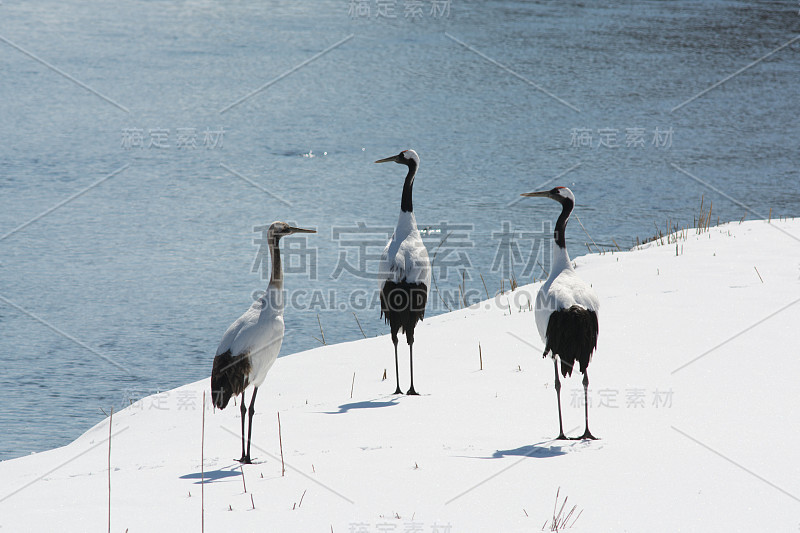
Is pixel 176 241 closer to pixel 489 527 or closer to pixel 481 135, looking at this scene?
pixel 481 135

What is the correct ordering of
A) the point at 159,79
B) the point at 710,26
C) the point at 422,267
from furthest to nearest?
1. the point at 710,26
2. the point at 159,79
3. the point at 422,267

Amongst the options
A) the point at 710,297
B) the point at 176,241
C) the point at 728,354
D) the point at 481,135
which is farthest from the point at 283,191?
the point at 728,354

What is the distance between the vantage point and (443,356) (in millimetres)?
9062

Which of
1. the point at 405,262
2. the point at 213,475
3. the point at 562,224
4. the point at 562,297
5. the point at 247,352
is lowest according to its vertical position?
the point at 213,475

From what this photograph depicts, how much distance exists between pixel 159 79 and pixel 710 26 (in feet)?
82.5

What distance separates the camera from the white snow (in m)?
4.91

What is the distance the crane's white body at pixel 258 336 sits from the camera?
6.34 m

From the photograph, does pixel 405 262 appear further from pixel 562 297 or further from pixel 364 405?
pixel 562 297

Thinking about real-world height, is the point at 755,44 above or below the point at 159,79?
above

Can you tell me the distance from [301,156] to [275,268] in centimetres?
1300

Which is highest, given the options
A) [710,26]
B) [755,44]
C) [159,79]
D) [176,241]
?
[710,26]

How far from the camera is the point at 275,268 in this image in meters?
6.88

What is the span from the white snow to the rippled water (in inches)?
85.0

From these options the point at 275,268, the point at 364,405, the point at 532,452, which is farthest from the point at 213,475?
the point at 532,452
